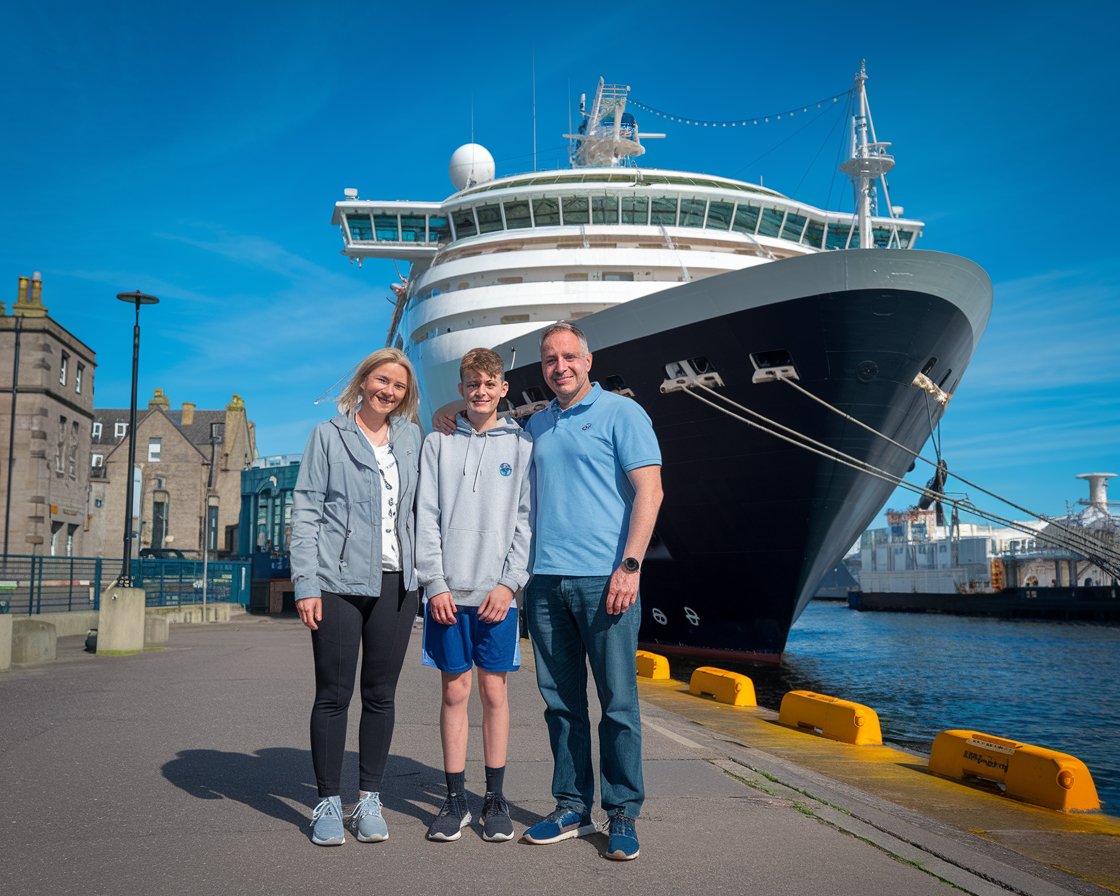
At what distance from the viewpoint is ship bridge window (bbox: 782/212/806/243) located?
21219 mm

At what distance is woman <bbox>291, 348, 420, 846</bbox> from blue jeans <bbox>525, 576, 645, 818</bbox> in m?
0.58

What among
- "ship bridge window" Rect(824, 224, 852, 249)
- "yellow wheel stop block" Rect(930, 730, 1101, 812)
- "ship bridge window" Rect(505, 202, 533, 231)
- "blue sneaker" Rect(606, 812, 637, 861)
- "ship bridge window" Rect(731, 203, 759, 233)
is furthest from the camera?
"ship bridge window" Rect(824, 224, 852, 249)

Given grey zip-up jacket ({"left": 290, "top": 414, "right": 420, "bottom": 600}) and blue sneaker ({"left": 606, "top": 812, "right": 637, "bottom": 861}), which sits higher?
grey zip-up jacket ({"left": 290, "top": 414, "right": 420, "bottom": 600})

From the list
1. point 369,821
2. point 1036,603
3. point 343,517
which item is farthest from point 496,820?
point 1036,603

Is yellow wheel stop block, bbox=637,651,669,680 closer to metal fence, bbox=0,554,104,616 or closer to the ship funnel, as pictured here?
metal fence, bbox=0,554,104,616

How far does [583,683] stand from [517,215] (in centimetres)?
1784

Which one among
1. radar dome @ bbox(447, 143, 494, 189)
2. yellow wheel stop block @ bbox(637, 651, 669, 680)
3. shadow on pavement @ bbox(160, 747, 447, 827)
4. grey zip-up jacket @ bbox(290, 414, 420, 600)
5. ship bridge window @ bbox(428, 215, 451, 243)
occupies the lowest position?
yellow wheel stop block @ bbox(637, 651, 669, 680)

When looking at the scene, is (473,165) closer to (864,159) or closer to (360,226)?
(360,226)

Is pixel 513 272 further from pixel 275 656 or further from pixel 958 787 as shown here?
pixel 958 787

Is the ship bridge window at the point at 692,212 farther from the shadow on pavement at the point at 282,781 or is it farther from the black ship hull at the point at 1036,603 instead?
the black ship hull at the point at 1036,603

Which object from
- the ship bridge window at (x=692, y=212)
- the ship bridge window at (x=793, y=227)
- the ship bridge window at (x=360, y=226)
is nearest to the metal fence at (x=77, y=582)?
the ship bridge window at (x=360, y=226)

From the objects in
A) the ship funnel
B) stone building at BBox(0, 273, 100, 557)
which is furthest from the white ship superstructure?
the ship funnel

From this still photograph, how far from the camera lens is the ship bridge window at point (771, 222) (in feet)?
68.1

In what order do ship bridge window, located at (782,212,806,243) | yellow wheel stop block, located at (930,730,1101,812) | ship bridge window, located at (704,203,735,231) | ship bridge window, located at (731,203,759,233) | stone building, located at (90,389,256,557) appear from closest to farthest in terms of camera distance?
yellow wheel stop block, located at (930,730,1101,812), ship bridge window, located at (704,203,735,231), ship bridge window, located at (731,203,759,233), ship bridge window, located at (782,212,806,243), stone building, located at (90,389,256,557)
